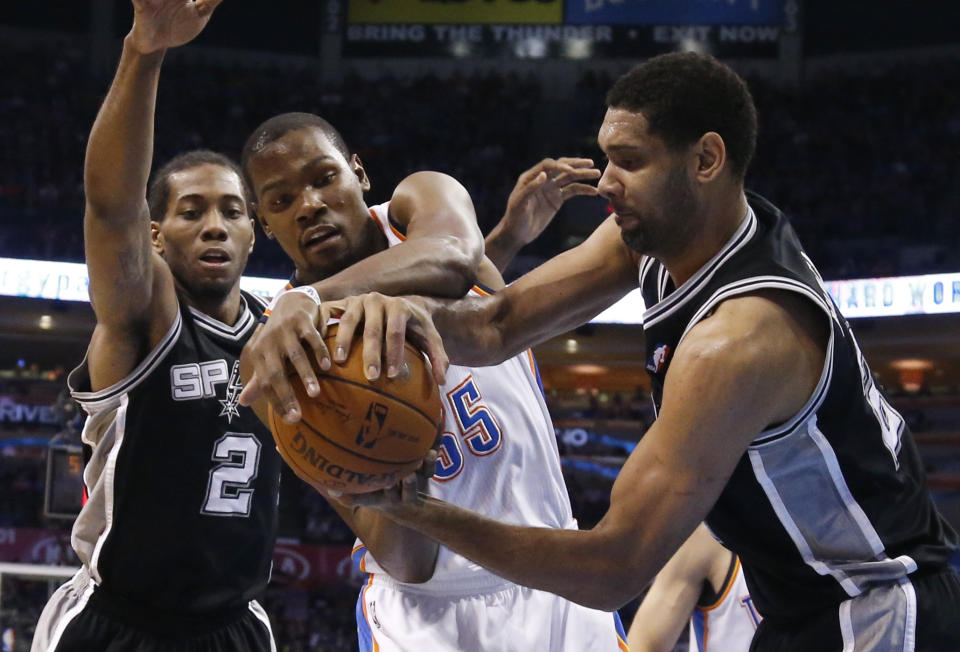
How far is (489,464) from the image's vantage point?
3264 millimetres

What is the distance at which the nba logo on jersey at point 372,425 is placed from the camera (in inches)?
78.7

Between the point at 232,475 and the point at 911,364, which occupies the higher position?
the point at 232,475

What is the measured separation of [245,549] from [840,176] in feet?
51.1

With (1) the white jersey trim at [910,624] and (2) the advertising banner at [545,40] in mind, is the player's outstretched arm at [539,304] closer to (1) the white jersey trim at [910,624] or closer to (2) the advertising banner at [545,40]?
(1) the white jersey trim at [910,624]

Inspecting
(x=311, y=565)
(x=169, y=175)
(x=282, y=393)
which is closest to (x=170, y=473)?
(x=169, y=175)

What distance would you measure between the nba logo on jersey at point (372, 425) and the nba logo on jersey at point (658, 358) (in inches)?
29.0

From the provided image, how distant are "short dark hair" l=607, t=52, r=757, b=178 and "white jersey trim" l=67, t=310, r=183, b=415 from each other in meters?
1.67

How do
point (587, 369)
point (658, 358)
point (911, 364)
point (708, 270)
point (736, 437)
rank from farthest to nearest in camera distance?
point (587, 369), point (911, 364), point (658, 358), point (708, 270), point (736, 437)

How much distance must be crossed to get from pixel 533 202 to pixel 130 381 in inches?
61.5

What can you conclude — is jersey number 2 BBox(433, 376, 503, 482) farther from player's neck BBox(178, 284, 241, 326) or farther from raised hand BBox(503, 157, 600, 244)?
player's neck BBox(178, 284, 241, 326)

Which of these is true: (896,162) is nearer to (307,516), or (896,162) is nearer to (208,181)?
(307,516)

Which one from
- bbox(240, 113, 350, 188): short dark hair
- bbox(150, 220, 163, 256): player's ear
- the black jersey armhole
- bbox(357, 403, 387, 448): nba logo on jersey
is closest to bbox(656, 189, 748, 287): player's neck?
bbox(357, 403, 387, 448): nba logo on jersey

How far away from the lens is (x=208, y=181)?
3.61m

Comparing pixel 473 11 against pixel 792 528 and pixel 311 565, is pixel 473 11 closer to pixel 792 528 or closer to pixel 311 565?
pixel 311 565
